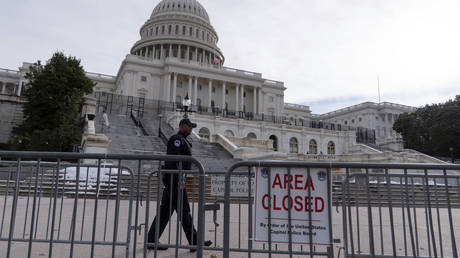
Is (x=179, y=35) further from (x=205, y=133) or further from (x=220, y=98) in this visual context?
(x=205, y=133)

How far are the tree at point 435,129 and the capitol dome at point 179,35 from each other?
4325 cm

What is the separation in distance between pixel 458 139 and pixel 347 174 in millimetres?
57320

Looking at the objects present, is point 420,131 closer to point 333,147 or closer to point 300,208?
point 333,147

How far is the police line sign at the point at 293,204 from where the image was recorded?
3.97 metres

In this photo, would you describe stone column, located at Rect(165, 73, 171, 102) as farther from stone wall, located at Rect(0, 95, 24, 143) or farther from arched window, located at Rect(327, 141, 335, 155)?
arched window, located at Rect(327, 141, 335, 155)

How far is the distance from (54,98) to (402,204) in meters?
32.2

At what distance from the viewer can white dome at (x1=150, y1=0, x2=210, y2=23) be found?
276ft

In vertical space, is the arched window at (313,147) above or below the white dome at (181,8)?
below

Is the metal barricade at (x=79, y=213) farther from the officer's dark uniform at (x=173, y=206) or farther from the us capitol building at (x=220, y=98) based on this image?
the us capitol building at (x=220, y=98)

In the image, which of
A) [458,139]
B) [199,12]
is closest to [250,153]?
[458,139]

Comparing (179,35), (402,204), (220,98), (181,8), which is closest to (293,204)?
(402,204)

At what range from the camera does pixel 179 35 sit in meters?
78.6

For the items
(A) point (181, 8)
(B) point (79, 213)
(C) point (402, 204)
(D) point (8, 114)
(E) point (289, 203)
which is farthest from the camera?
(A) point (181, 8)

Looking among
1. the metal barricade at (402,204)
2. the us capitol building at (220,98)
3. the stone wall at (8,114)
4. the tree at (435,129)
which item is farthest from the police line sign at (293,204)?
the tree at (435,129)
